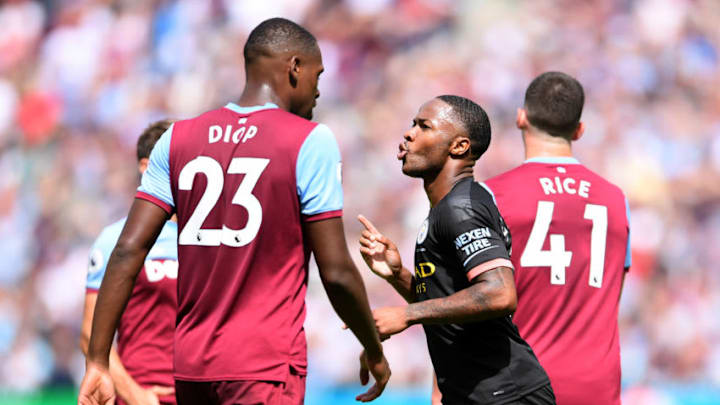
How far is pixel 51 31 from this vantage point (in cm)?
1326

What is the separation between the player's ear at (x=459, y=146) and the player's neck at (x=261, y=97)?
2.58ft

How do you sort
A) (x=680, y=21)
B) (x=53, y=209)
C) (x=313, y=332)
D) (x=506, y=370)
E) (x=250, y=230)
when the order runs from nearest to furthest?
(x=250, y=230)
(x=506, y=370)
(x=313, y=332)
(x=680, y=21)
(x=53, y=209)

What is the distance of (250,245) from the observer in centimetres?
331

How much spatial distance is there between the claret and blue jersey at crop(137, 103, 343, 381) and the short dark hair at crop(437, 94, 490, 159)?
798 millimetres

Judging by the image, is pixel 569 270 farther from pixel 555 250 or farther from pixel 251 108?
pixel 251 108

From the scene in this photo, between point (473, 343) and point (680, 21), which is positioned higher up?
point (680, 21)

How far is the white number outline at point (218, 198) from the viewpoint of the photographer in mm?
3320

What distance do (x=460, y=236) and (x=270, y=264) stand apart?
0.75 metres

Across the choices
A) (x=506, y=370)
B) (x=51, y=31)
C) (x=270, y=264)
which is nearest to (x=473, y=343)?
(x=506, y=370)

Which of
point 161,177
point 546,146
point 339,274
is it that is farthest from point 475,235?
point 546,146

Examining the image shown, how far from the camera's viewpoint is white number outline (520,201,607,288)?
4.39 meters

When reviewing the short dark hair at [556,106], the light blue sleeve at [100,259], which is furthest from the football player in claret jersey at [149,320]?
the short dark hair at [556,106]

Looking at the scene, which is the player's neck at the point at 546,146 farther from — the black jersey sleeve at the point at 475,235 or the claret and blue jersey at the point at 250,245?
the claret and blue jersey at the point at 250,245

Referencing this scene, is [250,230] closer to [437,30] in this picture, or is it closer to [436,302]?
[436,302]
